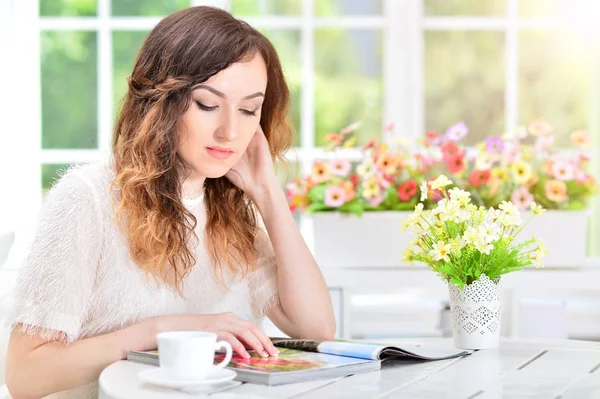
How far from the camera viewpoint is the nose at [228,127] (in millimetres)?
1905

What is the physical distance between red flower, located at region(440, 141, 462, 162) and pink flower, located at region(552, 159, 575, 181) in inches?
12.8

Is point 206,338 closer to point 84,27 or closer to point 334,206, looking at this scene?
point 334,206

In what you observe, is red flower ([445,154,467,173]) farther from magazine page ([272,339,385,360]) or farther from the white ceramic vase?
magazine page ([272,339,385,360])

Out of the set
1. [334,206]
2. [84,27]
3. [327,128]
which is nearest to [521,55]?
[327,128]

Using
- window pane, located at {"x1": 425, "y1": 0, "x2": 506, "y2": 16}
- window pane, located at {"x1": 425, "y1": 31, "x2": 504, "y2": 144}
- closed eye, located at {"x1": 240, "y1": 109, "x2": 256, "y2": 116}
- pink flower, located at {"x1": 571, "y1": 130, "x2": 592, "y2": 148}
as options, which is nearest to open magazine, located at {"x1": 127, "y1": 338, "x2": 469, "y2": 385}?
closed eye, located at {"x1": 240, "y1": 109, "x2": 256, "y2": 116}

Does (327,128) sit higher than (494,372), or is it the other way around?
(327,128)

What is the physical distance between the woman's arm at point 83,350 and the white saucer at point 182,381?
0.24 m

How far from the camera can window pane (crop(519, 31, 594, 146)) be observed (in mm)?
3961

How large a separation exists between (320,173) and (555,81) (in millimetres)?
1395

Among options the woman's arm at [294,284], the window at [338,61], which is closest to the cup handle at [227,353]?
the woman's arm at [294,284]

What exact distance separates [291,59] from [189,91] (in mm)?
1925

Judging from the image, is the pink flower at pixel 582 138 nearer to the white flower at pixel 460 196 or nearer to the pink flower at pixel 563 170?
the pink flower at pixel 563 170

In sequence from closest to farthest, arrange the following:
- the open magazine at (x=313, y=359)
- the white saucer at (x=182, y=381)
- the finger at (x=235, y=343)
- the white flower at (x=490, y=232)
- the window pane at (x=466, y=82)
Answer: the white saucer at (x=182, y=381) < the open magazine at (x=313, y=359) < the finger at (x=235, y=343) < the white flower at (x=490, y=232) < the window pane at (x=466, y=82)

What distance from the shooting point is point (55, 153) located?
12.3 feet
